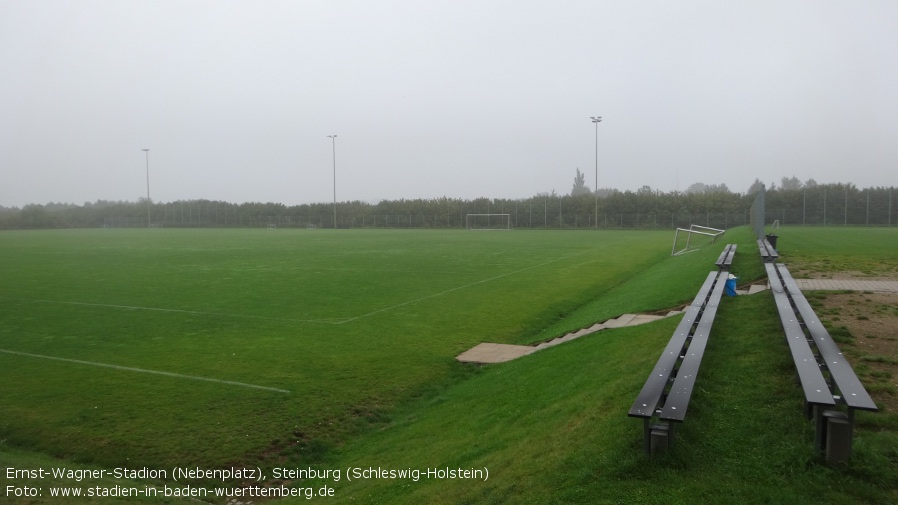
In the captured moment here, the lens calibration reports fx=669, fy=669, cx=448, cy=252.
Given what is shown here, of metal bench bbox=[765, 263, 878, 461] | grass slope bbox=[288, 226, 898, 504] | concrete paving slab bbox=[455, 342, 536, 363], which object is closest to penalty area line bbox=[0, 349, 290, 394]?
grass slope bbox=[288, 226, 898, 504]

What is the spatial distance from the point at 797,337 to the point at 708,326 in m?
1.07

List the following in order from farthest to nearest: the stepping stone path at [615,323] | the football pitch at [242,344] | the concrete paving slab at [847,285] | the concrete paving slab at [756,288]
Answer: the stepping stone path at [615,323] → the concrete paving slab at [756,288] → the concrete paving slab at [847,285] → the football pitch at [242,344]

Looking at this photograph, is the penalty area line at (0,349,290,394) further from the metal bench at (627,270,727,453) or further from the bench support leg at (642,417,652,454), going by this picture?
the bench support leg at (642,417,652,454)

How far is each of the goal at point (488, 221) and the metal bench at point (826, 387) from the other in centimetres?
7035

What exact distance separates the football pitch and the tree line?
161 ft

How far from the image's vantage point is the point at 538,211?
2992 inches

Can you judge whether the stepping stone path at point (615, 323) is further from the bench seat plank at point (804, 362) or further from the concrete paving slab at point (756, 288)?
the bench seat plank at point (804, 362)

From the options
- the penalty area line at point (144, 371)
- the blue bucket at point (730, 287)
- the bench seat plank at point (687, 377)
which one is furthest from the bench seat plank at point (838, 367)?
the penalty area line at point (144, 371)

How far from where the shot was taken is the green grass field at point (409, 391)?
3811 mm

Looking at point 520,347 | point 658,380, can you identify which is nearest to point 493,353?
point 520,347

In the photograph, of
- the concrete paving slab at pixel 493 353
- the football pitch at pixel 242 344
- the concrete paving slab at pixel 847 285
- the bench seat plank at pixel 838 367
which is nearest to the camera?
the bench seat plank at pixel 838 367

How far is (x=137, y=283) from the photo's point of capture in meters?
19.1

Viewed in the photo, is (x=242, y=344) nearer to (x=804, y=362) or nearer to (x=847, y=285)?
(x=804, y=362)

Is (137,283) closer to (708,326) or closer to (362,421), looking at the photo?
(362,421)
